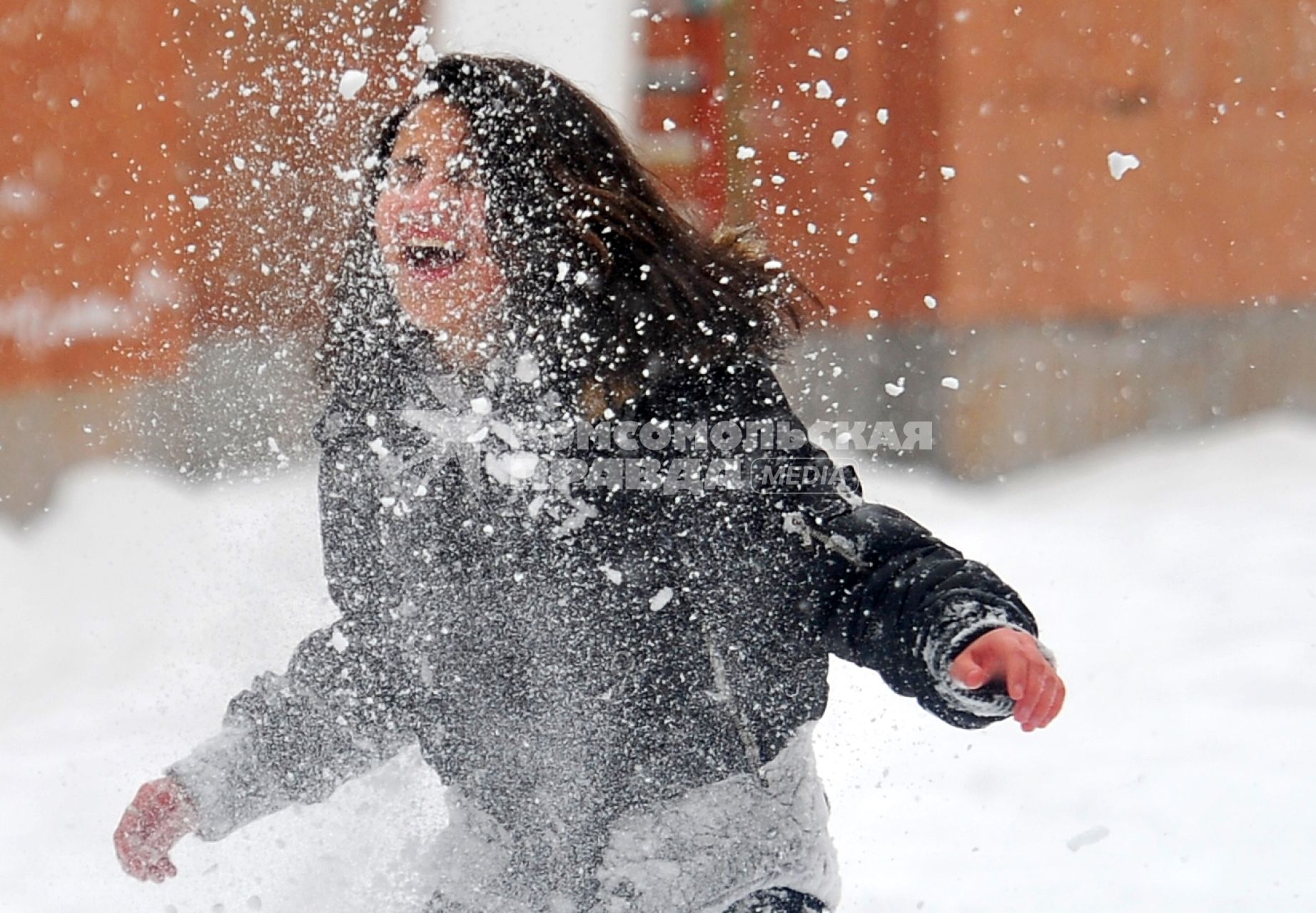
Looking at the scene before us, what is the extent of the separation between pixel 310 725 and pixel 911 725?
197 cm

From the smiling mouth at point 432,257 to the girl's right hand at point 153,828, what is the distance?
74cm

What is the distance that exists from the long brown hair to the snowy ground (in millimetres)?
740

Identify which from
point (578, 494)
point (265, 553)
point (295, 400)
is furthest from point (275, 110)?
point (578, 494)

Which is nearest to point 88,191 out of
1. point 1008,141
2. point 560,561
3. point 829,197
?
point 829,197

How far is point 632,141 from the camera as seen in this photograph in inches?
78.8

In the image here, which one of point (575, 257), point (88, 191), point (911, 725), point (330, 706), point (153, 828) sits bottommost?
point (911, 725)

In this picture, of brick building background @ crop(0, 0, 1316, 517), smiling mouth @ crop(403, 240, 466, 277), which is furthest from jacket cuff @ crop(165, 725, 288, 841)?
brick building background @ crop(0, 0, 1316, 517)

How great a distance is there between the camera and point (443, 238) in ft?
5.75

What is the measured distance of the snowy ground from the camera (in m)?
2.40

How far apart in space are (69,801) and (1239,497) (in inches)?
174

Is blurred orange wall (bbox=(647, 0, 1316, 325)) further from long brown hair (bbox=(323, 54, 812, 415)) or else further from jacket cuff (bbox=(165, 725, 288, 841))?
jacket cuff (bbox=(165, 725, 288, 841))

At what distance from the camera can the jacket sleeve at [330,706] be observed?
1.81 m

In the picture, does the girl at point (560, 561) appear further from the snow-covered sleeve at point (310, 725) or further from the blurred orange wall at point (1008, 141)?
the blurred orange wall at point (1008, 141)

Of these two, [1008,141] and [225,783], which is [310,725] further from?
[1008,141]
